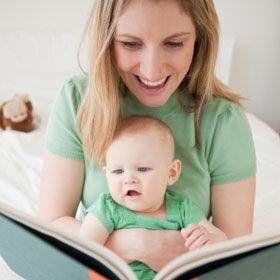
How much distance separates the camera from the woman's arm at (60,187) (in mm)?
946

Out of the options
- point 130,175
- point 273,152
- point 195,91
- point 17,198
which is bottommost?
point 17,198

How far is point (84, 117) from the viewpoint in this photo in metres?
0.91

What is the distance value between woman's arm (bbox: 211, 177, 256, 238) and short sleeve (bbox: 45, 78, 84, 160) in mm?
287

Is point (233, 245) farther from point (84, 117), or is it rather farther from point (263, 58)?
point (263, 58)

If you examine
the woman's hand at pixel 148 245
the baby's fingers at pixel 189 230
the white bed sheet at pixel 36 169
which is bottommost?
the white bed sheet at pixel 36 169

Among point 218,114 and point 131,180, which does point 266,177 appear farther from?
point 131,180

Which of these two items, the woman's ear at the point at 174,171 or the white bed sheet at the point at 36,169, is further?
the white bed sheet at the point at 36,169

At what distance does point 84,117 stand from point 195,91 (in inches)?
8.7

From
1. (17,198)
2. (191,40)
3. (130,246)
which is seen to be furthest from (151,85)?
(17,198)

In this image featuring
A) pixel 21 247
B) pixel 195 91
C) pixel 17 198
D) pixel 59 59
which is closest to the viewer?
pixel 21 247

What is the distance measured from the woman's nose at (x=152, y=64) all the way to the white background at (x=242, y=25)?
1.46 m

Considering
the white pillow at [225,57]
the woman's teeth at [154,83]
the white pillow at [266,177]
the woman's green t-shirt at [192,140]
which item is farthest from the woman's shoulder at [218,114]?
the white pillow at [225,57]

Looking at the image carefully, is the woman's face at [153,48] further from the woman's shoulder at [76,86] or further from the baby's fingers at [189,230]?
the baby's fingers at [189,230]

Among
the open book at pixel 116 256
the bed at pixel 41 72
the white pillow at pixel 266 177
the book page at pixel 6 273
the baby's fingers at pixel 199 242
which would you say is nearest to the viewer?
the open book at pixel 116 256
